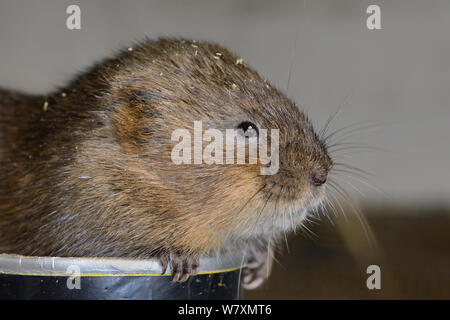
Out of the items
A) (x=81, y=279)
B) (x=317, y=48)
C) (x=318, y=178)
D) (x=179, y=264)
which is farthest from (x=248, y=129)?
(x=317, y=48)

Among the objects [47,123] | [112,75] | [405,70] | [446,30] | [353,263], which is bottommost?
[353,263]

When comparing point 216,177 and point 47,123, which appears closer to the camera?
point 216,177

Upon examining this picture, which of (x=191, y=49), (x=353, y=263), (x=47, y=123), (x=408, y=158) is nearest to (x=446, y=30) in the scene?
(x=408, y=158)

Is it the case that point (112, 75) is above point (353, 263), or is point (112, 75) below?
above

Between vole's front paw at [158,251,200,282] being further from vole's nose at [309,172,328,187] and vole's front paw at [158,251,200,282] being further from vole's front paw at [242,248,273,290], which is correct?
vole's front paw at [242,248,273,290]

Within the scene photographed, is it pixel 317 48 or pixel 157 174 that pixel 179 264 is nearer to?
pixel 157 174

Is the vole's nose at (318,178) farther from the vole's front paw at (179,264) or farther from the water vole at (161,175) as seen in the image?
the vole's front paw at (179,264)

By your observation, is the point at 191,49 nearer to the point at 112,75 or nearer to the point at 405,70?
the point at 112,75

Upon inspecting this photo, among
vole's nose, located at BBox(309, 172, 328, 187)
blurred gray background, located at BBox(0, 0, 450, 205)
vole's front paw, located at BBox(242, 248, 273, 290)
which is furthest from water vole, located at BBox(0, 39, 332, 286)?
blurred gray background, located at BBox(0, 0, 450, 205)
